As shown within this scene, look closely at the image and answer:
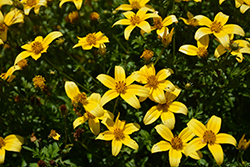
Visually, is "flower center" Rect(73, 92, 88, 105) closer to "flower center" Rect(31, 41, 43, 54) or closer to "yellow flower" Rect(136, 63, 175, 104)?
"yellow flower" Rect(136, 63, 175, 104)

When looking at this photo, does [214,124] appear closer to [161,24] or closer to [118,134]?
[118,134]

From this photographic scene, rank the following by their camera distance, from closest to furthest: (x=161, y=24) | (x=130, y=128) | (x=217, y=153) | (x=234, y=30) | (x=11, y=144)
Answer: (x=217, y=153) < (x=130, y=128) < (x=11, y=144) < (x=234, y=30) < (x=161, y=24)

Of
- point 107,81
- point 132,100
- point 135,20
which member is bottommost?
point 132,100

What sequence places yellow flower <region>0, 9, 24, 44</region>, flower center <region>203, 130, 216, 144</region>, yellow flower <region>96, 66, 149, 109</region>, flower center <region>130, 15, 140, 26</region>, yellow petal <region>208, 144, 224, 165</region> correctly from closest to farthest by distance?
yellow petal <region>208, 144, 224, 165</region>
flower center <region>203, 130, 216, 144</region>
yellow flower <region>96, 66, 149, 109</region>
flower center <region>130, 15, 140, 26</region>
yellow flower <region>0, 9, 24, 44</region>

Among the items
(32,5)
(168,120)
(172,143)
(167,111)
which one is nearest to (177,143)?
(172,143)

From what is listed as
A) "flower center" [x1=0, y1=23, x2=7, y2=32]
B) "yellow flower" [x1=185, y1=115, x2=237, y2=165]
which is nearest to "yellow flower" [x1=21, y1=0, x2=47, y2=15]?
"flower center" [x1=0, y1=23, x2=7, y2=32]

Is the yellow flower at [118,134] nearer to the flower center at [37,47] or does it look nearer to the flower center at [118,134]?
the flower center at [118,134]

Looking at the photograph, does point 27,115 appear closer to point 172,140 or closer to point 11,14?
point 11,14

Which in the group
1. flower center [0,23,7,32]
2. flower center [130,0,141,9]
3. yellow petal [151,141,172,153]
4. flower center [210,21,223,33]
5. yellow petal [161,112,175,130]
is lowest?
yellow petal [151,141,172,153]
